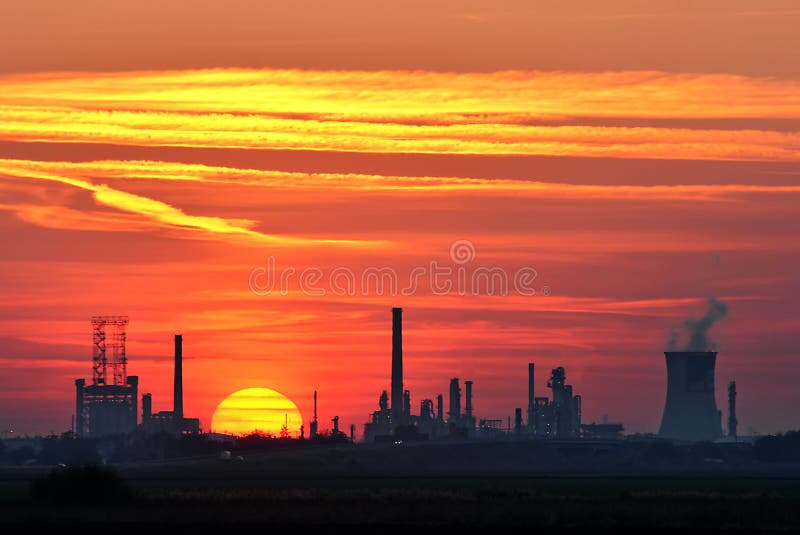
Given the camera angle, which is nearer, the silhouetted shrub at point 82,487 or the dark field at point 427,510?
the dark field at point 427,510

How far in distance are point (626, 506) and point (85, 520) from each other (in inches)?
1089

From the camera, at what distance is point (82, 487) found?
9694cm

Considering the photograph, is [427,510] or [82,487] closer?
[427,510]

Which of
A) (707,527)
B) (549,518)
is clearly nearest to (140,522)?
(549,518)

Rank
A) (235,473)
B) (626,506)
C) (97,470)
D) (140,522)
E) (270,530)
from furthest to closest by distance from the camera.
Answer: (235,473) < (97,470) < (626,506) < (140,522) < (270,530)

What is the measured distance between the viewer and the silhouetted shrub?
3792 inches

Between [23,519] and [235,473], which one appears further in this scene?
[235,473]

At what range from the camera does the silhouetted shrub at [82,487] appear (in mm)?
96312

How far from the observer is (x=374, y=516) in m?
81.0

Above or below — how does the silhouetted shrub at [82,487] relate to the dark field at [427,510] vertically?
above

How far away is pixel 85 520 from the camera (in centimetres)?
7862

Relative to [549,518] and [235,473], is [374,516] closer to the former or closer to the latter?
[549,518]

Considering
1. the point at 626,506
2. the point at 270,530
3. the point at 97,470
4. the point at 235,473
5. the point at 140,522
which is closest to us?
the point at 270,530

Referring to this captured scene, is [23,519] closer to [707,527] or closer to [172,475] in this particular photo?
[707,527]
